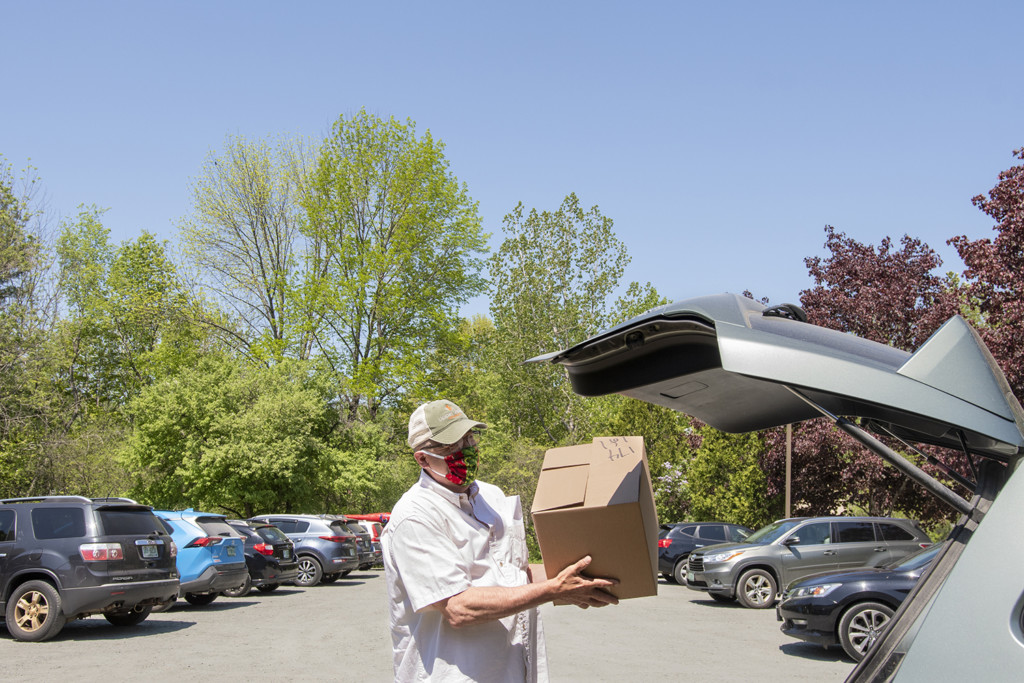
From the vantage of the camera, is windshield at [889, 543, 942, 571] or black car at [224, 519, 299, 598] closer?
windshield at [889, 543, 942, 571]

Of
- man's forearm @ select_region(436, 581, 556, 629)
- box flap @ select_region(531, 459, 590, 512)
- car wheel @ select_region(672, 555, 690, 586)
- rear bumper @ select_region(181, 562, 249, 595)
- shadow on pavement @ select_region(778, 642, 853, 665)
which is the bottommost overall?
car wheel @ select_region(672, 555, 690, 586)

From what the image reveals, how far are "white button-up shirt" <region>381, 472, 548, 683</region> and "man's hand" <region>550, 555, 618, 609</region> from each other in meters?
0.28

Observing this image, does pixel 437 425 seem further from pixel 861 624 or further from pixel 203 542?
pixel 203 542

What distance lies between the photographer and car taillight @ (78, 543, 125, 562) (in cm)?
1187

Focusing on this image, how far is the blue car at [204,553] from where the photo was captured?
15.8m

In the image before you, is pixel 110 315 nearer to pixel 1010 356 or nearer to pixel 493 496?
pixel 1010 356

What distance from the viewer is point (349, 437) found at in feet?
116

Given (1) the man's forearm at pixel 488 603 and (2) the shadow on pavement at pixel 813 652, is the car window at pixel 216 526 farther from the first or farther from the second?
(1) the man's forearm at pixel 488 603

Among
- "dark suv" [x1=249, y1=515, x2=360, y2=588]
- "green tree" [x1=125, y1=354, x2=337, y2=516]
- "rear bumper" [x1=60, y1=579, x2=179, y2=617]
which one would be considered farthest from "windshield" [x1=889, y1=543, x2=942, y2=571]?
"green tree" [x1=125, y1=354, x2=337, y2=516]

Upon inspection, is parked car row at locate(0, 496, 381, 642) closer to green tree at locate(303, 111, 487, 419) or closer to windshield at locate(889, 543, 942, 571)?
windshield at locate(889, 543, 942, 571)

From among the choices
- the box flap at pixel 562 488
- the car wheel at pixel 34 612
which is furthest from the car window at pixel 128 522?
the box flap at pixel 562 488

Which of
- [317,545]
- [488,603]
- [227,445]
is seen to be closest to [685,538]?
[317,545]

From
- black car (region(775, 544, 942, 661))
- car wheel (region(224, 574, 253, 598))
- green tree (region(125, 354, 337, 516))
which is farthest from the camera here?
green tree (region(125, 354, 337, 516))

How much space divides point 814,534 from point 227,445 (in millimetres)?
19336
